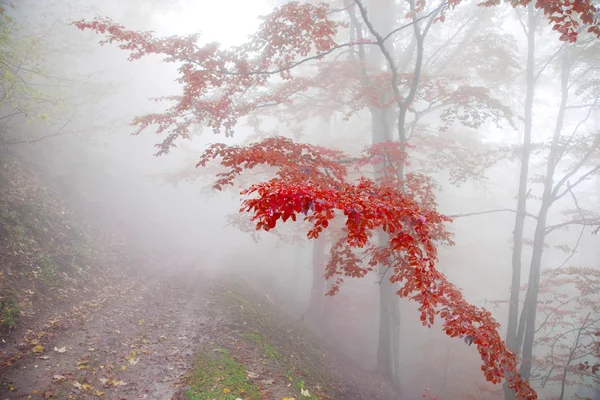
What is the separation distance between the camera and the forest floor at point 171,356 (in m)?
4.97

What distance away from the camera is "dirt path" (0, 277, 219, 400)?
485 cm

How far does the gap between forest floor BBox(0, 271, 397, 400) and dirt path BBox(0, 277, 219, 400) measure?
2 centimetres

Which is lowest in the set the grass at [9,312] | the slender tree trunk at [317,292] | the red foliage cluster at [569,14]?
the slender tree trunk at [317,292]

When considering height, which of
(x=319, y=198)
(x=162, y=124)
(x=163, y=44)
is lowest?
(x=319, y=198)

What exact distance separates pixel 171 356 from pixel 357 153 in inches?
474

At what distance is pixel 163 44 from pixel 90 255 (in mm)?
9806

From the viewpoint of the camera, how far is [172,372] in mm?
5590

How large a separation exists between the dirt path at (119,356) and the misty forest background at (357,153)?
1.42m

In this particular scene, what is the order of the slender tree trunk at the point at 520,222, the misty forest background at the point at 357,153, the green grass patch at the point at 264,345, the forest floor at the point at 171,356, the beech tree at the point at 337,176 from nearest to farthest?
the beech tree at the point at 337,176, the forest floor at the point at 171,356, the green grass patch at the point at 264,345, the misty forest background at the point at 357,153, the slender tree trunk at the point at 520,222

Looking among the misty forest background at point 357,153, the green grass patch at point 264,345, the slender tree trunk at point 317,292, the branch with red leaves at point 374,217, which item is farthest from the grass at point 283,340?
the slender tree trunk at point 317,292

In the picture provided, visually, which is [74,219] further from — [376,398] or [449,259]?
[449,259]

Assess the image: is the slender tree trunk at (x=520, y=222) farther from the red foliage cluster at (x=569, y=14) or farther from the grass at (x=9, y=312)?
the grass at (x=9, y=312)

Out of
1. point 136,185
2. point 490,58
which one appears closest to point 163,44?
point 490,58

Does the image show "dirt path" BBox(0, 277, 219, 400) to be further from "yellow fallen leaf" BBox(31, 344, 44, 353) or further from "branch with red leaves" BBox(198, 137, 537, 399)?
"branch with red leaves" BBox(198, 137, 537, 399)
